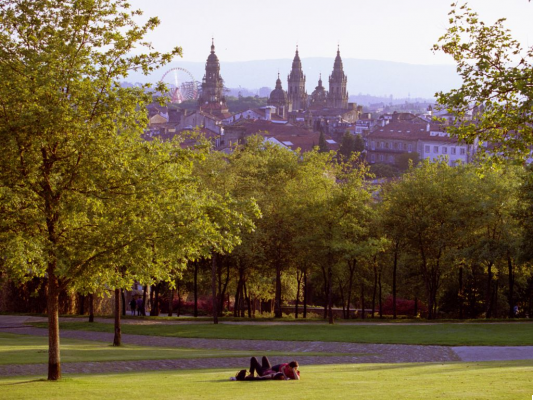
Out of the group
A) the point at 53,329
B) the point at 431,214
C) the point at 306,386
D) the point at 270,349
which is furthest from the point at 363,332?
the point at 53,329

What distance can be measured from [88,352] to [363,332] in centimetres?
1470

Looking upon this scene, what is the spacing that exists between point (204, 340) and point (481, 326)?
46.7 ft

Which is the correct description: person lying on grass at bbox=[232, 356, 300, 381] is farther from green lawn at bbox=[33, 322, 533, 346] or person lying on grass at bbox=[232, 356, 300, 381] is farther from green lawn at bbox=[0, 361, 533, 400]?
green lawn at bbox=[33, 322, 533, 346]

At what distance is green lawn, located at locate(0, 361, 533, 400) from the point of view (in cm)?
1591

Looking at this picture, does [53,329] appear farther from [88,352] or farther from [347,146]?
[347,146]

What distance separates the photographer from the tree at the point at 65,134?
1769cm

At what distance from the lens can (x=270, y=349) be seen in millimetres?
34406

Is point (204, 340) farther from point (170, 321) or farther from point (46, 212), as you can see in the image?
point (46, 212)

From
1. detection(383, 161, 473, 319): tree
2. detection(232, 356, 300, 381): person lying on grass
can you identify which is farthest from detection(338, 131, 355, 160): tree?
detection(232, 356, 300, 381): person lying on grass

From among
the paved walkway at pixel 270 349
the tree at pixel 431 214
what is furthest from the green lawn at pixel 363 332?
the tree at pixel 431 214

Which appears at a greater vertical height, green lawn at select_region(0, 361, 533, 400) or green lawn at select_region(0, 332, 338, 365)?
green lawn at select_region(0, 361, 533, 400)

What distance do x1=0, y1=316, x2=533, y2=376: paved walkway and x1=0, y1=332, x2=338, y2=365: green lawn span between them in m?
0.92

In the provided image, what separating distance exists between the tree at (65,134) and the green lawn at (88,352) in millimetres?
8753

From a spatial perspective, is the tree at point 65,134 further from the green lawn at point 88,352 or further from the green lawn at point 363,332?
the green lawn at point 363,332
